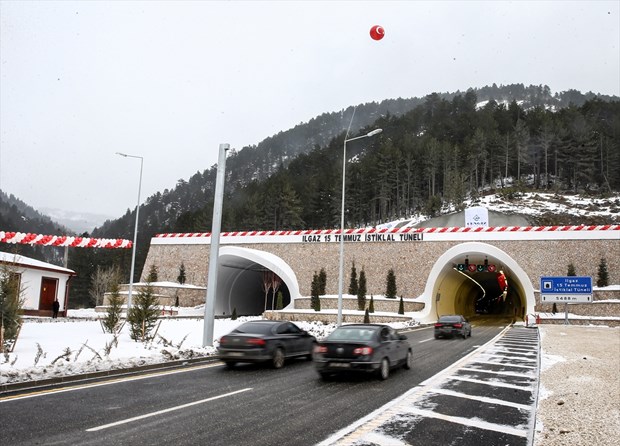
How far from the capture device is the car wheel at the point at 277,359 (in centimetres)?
1349

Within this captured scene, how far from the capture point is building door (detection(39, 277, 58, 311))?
3688cm

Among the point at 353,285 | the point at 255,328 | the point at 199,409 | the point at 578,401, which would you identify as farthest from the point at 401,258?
the point at 199,409

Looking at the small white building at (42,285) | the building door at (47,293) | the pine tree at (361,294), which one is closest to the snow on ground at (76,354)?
the small white building at (42,285)

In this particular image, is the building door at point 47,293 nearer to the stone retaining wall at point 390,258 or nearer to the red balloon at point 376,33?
the stone retaining wall at point 390,258

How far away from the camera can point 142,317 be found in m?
17.0

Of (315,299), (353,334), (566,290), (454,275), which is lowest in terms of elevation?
(315,299)

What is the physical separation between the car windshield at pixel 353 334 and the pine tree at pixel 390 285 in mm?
32625

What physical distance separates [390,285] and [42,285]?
29.7 m

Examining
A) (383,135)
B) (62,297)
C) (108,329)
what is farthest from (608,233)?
(383,135)

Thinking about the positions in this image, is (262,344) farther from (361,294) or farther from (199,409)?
(361,294)

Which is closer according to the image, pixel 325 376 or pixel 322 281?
pixel 325 376

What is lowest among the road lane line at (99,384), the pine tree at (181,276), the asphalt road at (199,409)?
the road lane line at (99,384)

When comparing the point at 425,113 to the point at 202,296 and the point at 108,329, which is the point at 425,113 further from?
the point at 108,329

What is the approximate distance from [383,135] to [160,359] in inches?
5035
